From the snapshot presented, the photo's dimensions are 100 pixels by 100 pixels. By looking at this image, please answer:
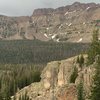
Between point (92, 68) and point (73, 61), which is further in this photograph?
point (73, 61)

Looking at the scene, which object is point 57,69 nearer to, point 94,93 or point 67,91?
point 67,91

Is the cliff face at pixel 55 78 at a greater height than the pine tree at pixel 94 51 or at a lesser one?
lesser

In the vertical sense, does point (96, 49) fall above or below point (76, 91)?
above

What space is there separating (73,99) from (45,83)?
38887 mm

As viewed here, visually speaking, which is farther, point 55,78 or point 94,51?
point 55,78

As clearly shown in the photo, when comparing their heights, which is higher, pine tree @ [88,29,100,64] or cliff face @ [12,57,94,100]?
pine tree @ [88,29,100,64]

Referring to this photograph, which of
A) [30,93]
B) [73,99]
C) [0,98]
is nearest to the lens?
[73,99]

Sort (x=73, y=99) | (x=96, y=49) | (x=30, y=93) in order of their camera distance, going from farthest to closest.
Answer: (x=30, y=93) → (x=96, y=49) → (x=73, y=99)

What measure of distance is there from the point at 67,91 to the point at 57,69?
38863 millimetres

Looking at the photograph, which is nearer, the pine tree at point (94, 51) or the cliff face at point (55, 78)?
the cliff face at point (55, 78)

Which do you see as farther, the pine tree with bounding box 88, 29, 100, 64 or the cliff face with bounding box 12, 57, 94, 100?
the pine tree with bounding box 88, 29, 100, 64

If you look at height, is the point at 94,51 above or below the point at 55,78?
above

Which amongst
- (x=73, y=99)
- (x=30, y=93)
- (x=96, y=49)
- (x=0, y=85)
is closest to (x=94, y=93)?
(x=73, y=99)

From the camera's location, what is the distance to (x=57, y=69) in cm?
11900
